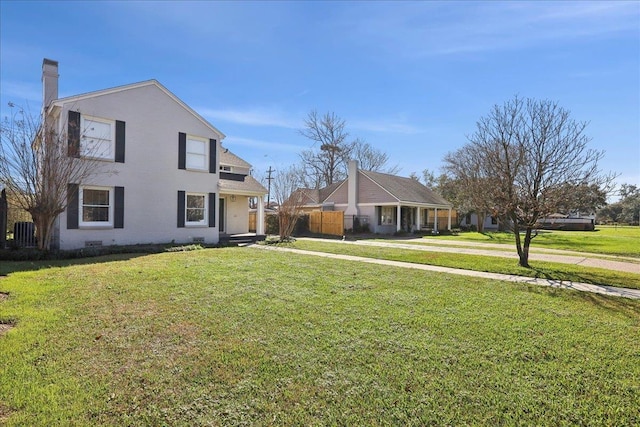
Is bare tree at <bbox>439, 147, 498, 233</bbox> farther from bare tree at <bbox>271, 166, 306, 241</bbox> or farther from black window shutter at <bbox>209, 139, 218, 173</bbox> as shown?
black window shutter at <bbox>209, 139, 218, 173</bbox>

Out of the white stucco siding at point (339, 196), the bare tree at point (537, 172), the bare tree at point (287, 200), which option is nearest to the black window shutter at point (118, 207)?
the bare tree at point (287, 200)

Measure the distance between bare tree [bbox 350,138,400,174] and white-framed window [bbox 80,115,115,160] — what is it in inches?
1333

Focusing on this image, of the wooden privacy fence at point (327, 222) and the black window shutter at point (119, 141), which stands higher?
the black window shutter at point (119, 141)

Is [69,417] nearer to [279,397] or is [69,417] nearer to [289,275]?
[279,397]

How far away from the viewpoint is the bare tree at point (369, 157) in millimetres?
45331

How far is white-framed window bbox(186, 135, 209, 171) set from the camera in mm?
16141

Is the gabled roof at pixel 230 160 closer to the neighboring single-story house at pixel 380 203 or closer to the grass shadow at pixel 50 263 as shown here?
the neighboring single-story house at pixel 380 203

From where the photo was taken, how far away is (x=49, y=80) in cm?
1396

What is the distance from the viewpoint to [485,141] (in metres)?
12.6

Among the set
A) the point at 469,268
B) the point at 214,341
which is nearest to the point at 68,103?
the point at 214,341

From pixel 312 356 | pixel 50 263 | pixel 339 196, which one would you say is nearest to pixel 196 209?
pixel 50 263

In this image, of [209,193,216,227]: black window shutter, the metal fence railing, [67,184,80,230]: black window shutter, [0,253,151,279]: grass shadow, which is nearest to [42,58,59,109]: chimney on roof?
[67,184,80,230]: black window shutter

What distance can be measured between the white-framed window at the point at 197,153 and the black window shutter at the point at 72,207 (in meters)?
4.67

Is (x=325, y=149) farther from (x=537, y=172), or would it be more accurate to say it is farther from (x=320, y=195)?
(x=537, y=172)
